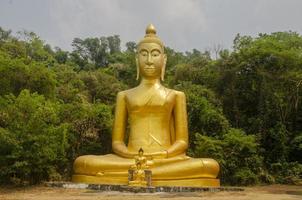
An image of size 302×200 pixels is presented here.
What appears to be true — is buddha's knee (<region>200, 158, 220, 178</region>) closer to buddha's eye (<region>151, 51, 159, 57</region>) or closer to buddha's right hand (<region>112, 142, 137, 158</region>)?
buddha's right hand (<region>112, 142, 137, 158</region>)

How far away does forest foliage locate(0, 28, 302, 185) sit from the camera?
14.1 m

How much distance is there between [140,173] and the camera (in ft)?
44.0

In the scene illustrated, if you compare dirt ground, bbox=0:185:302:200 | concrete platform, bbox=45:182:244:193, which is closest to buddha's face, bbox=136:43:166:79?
concrete platform, bbox=45:182:244:193

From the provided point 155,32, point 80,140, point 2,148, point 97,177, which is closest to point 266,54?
point 155,32

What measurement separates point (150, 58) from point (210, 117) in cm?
431

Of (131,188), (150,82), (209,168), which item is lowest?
(131,188)

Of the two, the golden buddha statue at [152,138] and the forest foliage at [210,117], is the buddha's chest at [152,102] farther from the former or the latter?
the forest foliage at [210,117]

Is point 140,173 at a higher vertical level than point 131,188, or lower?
higher

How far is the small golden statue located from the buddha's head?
3.13 m

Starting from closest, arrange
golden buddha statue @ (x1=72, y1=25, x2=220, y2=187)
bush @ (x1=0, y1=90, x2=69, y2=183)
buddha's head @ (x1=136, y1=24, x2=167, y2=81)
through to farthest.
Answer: bush @ (x1=0, y1=90, x2=69, y2=183) → golden buddha statue @ (x1=72, y1=25, x2=220, y2=187) → buddha's head @ (x1=136, y1=24, x2=167, y2=81)

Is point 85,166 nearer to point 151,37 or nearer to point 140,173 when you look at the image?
point 140,173

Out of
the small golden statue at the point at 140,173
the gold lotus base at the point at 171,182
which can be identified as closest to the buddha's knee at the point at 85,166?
the gold lotus base at the point at 171,182

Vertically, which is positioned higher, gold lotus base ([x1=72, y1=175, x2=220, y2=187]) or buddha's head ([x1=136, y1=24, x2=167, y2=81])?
buddha's head ([x1=136, y1=24, x2=167, y2=81])

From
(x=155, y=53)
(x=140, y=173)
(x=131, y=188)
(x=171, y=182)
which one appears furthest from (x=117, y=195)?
(x=155, y=53)
